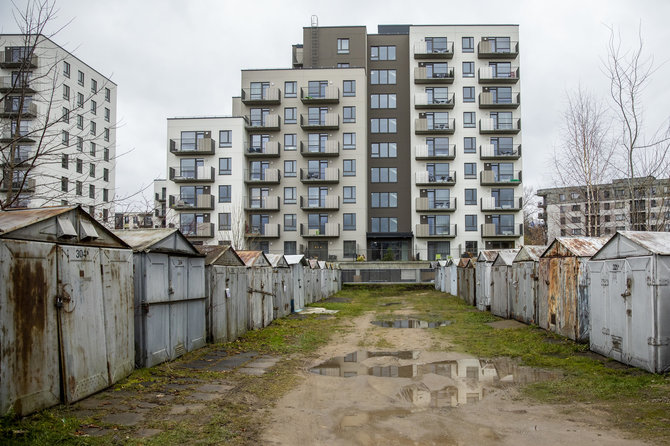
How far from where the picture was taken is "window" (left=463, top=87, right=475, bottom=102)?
52.7m

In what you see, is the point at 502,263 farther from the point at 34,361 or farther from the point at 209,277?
the point at 34,361

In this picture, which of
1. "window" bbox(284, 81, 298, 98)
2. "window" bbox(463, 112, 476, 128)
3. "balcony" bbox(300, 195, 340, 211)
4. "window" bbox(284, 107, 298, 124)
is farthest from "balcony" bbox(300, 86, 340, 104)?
"window" bbox(463, 112, 476, 128)

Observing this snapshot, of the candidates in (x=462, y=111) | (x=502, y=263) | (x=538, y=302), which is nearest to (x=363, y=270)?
(x=462, y=111)

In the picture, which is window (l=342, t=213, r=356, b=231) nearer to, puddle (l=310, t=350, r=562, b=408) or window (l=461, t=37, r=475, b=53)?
window (l=461, t=37, r=475, b=53)

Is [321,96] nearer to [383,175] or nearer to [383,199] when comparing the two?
[383,175]

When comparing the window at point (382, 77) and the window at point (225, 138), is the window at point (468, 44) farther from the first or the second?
the window at point (225, 138)

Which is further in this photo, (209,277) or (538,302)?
(538,302)

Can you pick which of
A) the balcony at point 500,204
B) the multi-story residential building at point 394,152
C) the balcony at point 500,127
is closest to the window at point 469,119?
the multi-story residential building at point 394,152

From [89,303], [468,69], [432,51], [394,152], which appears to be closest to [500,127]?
[468,69]

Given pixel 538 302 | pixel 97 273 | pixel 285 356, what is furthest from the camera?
pixel 538 302

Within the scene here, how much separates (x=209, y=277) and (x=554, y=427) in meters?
8.61

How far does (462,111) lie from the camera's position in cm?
5269

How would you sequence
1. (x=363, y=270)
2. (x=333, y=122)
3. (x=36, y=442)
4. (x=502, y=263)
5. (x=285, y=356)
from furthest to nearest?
→ (x=333, y=122), (x=363, y=270), (x=502, y=263), (x=285, y=356), (x=36, y=442)

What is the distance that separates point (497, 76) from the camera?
52.1 m
